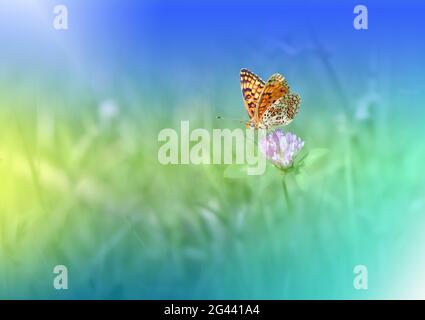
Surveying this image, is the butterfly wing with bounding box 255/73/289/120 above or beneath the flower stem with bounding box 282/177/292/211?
above

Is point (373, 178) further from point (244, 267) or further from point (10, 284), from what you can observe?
point (10, 284)

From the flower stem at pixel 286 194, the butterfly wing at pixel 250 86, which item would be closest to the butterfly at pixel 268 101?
the butterfly wing at pixel 250 86

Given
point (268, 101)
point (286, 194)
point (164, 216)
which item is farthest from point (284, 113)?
point (164, 216)

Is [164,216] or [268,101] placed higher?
[268,101]

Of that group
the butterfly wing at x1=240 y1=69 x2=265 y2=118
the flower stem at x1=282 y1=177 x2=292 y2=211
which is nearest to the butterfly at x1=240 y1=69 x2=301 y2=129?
the butterfly wing at x1=240 y1=69 x2=265 y2=118
